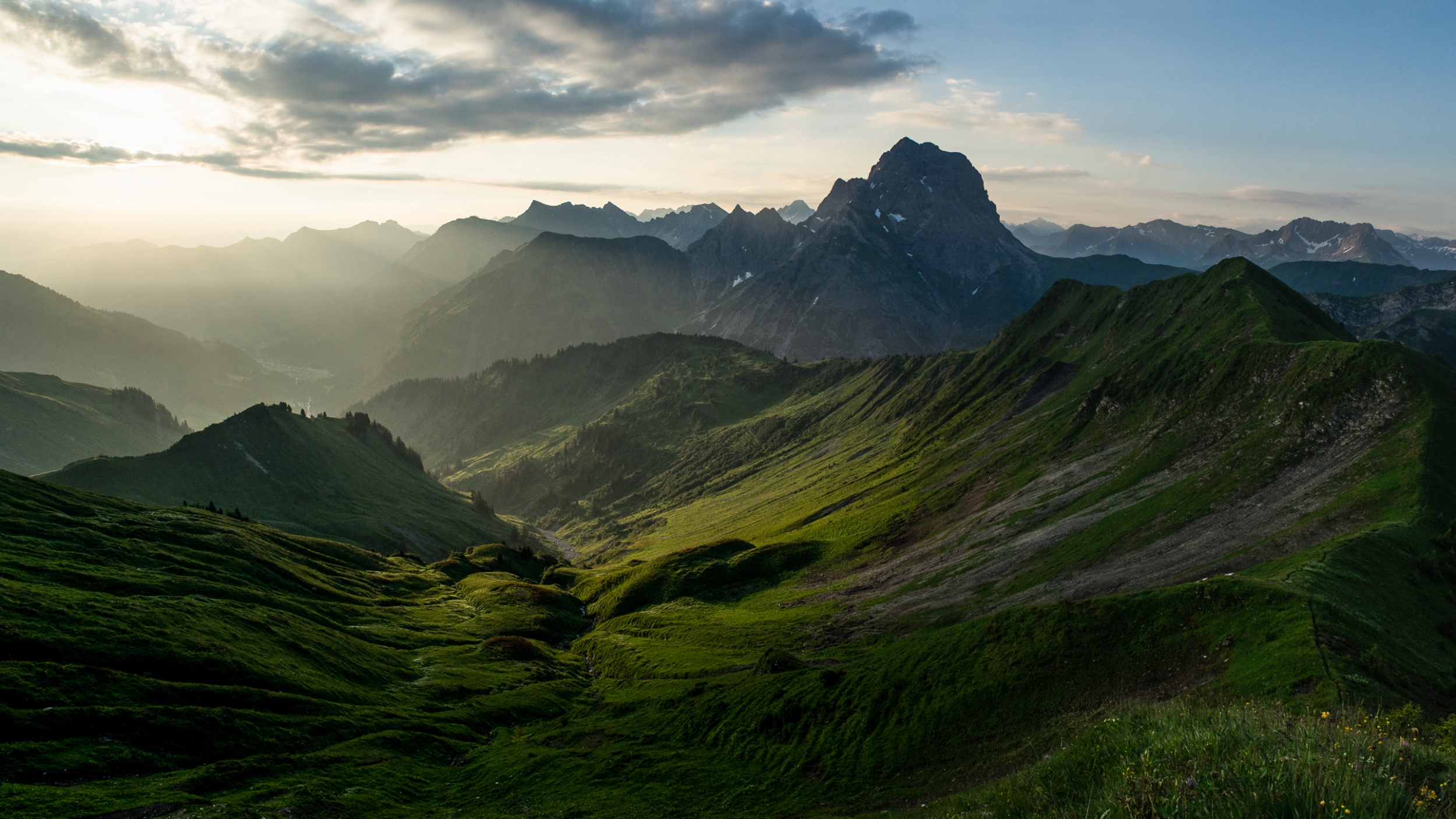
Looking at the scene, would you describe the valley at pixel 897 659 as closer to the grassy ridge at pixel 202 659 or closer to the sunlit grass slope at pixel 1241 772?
the sunlit grass slope at pixel 1241 772

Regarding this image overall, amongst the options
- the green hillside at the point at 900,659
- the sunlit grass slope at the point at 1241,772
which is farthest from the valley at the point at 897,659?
the green hillside at the point at 900,659

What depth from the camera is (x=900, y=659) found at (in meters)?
90.7

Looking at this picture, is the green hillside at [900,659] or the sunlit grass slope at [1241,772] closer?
the sunlit grass slope at [1241,772]

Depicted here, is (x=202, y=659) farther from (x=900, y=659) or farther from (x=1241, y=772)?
(x=1241, y=772)

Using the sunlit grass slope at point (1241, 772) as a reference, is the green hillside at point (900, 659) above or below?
below

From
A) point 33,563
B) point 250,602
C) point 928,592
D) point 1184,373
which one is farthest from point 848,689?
point 1184,373

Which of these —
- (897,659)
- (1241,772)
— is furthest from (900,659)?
(1241,772)

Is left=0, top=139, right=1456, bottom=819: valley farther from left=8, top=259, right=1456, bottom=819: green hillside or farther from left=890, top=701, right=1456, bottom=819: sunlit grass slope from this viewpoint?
left=8, top=259, right=1456, bottom=819: green hillside

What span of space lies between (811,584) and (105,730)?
124m

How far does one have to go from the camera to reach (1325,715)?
23094 millimetres

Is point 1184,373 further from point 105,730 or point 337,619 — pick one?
point 105,730

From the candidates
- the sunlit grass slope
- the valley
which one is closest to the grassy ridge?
the valley

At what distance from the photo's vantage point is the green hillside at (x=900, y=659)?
50.1m

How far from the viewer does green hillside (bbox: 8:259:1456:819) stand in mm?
50094
